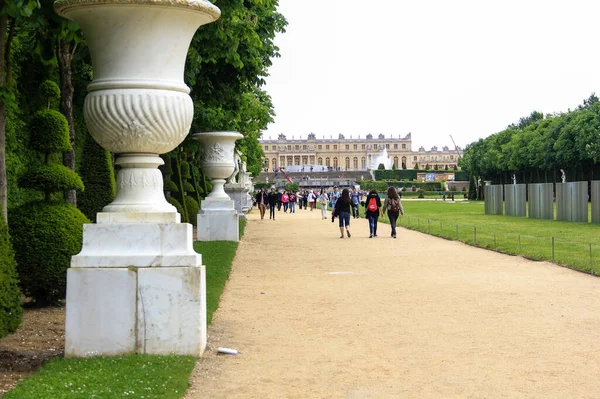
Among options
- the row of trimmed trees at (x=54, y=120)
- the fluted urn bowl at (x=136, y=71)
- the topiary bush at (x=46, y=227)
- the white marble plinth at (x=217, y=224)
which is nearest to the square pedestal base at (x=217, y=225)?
the white marble plinth at (x=217, y=224)

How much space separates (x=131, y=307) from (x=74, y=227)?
307cm

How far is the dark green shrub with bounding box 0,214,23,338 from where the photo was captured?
6043 millimetres

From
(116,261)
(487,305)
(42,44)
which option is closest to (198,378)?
(116,261)

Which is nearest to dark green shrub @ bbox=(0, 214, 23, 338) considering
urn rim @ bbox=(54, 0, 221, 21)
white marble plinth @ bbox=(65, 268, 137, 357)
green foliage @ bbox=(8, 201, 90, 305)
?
white marble plinth @ bbox=(65, 268, 137, 357)

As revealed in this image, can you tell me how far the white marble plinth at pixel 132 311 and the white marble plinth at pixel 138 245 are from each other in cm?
8

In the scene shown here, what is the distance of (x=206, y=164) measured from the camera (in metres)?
20.3

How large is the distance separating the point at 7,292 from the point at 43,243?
8.55 feet

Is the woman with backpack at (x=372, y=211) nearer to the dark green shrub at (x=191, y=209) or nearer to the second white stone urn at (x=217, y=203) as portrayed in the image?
the second white stone urn at (x=217, y=203)

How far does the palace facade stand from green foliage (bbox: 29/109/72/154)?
162 metres

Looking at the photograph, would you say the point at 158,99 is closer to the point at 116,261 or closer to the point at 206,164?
the point at 116,261

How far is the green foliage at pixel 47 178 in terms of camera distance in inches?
348

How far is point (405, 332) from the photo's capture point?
7.57 meters

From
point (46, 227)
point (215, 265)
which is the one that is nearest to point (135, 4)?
point (46, 227)

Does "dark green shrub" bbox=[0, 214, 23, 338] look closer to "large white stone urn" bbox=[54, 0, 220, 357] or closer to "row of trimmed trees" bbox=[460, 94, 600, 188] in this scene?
"large white stone urn" bbox=[54, 0, 220, 357]
